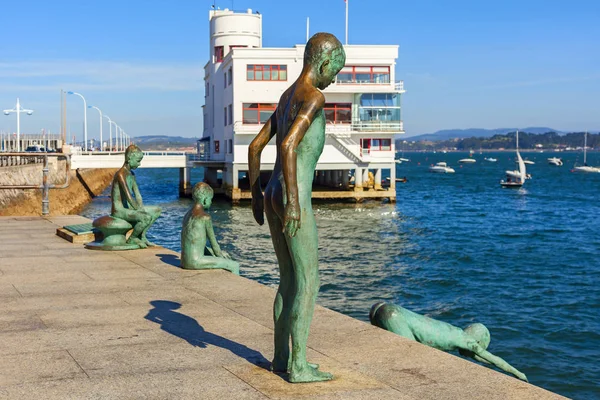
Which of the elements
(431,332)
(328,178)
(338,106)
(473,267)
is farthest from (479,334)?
(328,178)

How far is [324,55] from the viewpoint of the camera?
645cm

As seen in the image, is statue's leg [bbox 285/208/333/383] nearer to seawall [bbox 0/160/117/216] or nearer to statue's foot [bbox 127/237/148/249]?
statue's foot [bbox 127/237/148/249]

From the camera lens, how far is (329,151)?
54.0 metres

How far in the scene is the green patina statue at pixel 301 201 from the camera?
6297mm

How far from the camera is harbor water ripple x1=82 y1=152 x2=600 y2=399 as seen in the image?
1627 cm

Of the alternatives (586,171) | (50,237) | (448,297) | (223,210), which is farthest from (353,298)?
(586,171)

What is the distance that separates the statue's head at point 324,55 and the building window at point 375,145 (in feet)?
160

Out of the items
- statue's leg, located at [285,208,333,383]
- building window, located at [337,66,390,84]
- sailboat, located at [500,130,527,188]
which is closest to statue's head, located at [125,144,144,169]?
statue's leg, located at [285,208,333,383]

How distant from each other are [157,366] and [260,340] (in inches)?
52.6

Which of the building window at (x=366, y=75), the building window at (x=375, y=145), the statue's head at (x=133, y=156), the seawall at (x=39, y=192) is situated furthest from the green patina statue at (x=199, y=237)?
the building window at (x=375, y=145)

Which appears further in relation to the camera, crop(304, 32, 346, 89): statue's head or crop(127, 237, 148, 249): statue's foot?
crop(127, 237, 148, 249): statue's foot

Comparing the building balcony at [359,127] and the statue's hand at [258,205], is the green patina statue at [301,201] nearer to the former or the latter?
the statue's hand at [258,205]

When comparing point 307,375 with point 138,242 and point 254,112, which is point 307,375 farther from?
point 254,112

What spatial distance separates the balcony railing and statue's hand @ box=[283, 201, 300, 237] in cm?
4726
